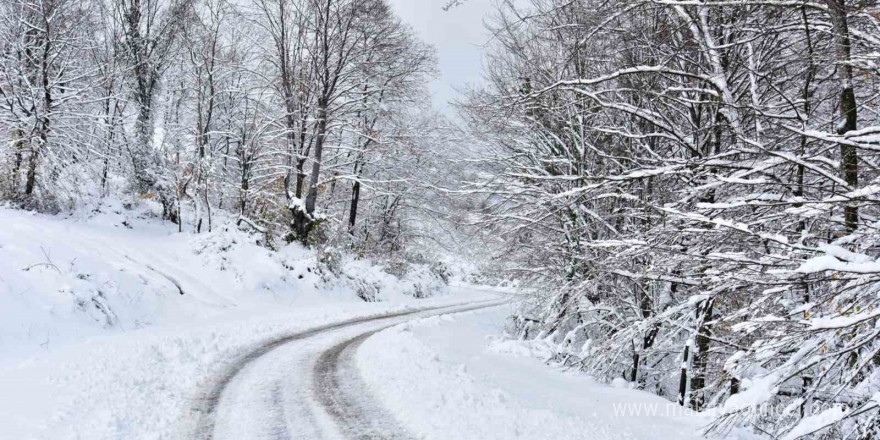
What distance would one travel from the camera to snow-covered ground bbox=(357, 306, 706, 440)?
Answer: 18.9 feet

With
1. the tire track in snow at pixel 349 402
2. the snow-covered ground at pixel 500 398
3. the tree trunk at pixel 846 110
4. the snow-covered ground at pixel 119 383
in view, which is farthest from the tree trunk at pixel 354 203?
the tree trunk at pixel 846 110

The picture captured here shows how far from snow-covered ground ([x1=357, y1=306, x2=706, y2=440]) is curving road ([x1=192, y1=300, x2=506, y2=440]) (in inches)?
14.3

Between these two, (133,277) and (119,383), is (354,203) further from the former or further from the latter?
(119,383)

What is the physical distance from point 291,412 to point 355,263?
1772cm

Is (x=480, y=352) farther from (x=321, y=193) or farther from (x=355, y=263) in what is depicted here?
(x=321, y=193)

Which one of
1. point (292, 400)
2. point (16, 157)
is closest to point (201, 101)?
point (16, 157)

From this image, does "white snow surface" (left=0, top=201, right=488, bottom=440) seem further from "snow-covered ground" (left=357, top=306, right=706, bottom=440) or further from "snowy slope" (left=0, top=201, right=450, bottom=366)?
"snow-covered ground" (left=357, top=306, right=706, bottom=440)

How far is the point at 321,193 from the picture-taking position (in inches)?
1095

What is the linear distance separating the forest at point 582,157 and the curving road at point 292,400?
131 inches

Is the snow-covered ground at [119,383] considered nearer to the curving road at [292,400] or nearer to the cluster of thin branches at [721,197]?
the curving road at [292,400]

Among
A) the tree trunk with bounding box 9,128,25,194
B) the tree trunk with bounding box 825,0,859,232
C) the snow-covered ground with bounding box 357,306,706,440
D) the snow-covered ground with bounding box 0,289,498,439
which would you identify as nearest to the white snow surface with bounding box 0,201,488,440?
the snow-covered ground with bounding box 0,289,498,439

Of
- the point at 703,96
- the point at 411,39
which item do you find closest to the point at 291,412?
the point at 703,96

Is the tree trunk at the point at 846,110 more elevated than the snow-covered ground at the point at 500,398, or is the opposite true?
the tree trunk at the point at 846,110

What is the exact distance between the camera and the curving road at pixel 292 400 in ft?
18.4
